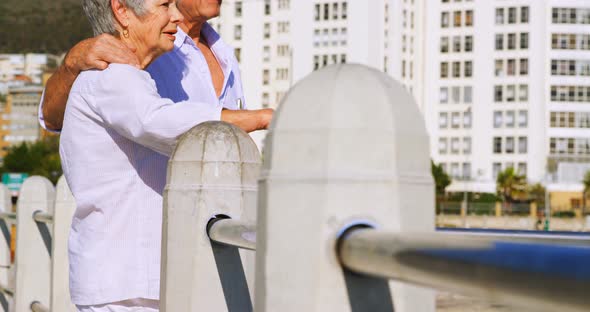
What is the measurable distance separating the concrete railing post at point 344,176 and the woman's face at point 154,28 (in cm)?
158

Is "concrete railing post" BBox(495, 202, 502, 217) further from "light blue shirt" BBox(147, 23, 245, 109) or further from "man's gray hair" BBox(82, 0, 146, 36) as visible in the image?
"man's gray hair" BBox(82, 0, 146, 36)

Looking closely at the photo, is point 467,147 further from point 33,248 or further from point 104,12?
point 104,12

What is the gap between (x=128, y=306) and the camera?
9.50ft

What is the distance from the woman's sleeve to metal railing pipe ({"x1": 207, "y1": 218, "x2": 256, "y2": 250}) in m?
0.24

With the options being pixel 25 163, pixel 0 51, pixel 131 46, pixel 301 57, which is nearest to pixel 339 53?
pixel 301 57

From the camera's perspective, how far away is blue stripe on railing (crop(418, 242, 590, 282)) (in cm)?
101

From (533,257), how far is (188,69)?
2453 millimetres

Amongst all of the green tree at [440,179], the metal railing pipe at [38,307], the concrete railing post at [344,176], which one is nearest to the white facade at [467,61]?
the green tree at [440,179]

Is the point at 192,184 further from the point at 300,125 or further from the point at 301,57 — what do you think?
the point at 301,57

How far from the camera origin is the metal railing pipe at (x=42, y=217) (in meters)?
5.27

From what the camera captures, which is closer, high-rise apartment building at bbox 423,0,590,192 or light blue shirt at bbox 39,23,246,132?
light blue shirt at bbox 39,23,246,132

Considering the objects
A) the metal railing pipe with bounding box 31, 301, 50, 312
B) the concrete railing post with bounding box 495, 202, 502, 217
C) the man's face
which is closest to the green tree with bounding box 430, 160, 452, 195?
the concrete railing post with bounding box 495, 202, 502, 217

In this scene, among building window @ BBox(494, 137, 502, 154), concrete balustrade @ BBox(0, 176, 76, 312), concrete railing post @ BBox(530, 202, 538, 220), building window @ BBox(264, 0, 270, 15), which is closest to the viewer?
concrete balustrade @ BBox(0, 176, 76, 312)

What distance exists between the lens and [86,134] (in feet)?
9.51
